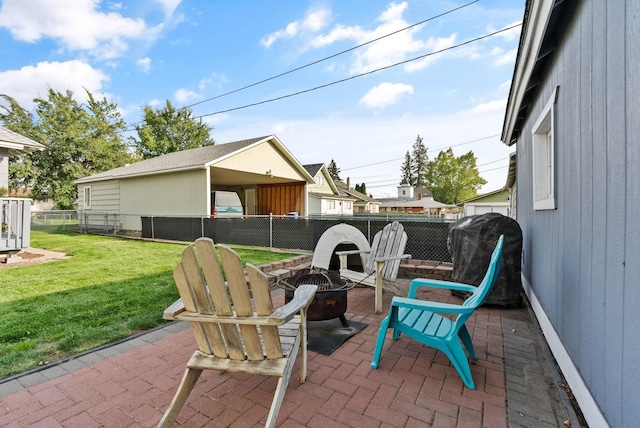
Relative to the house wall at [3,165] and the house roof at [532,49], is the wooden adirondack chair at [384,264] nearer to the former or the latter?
the house roof at [532,49]

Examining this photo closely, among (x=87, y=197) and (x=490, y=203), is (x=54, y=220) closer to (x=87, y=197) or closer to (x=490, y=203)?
(x=87, y=197)

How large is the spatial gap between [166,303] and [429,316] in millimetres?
3159

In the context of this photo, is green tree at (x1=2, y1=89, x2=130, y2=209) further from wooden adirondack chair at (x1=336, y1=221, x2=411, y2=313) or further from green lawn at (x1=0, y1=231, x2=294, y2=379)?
wooden adirondack chair at (x1=336, y1=221, x2=411, y2=313)

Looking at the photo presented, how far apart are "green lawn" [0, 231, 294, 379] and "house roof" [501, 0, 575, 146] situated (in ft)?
14.7

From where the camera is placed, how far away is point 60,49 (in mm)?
18594

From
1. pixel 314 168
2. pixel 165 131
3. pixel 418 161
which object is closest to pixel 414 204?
pixel 314 168

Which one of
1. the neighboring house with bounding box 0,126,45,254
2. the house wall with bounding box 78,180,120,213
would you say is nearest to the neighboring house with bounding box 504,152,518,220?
the neighboring house with bounding box 0,126,45,254

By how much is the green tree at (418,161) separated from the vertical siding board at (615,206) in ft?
218

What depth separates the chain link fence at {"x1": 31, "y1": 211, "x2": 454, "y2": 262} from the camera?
22.2ft

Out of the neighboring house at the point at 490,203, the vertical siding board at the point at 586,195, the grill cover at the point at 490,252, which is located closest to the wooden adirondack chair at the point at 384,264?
the grill cover at the point at 490,252

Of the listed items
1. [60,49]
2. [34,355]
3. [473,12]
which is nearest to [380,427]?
[34,355]

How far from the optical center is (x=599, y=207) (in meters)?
1.68

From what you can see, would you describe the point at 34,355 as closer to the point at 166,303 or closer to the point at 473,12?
the point at 166,303

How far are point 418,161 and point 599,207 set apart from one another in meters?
68.4
